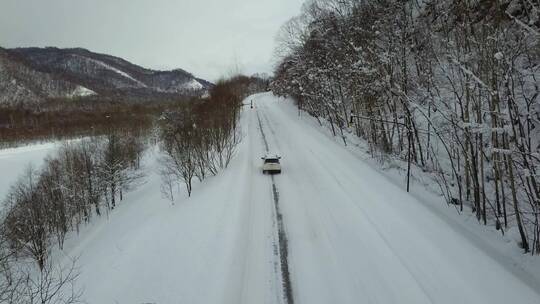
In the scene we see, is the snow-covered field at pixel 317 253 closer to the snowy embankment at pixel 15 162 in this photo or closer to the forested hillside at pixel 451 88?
the forested hillside at pixel 451 88

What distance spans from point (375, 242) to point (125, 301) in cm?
580

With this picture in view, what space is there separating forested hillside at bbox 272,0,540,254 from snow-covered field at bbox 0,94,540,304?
1.28 meters

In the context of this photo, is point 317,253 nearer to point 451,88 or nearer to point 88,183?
point 451,88

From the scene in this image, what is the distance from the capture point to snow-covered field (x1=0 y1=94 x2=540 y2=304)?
6.32 m

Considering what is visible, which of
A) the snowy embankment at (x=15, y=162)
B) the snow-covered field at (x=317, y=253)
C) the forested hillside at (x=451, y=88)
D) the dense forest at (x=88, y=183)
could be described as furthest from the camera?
the snowy embankment at (x=15, y=162)

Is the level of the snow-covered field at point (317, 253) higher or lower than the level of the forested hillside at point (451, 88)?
lower

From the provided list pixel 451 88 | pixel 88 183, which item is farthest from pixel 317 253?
pixel 88 183

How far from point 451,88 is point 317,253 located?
7.65m

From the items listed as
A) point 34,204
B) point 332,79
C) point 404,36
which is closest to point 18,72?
point 34,204

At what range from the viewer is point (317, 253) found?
7.91 metres

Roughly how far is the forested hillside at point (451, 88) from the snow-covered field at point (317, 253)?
1278 millimetres

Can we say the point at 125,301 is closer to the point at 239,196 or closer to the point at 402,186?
the point at 239,196

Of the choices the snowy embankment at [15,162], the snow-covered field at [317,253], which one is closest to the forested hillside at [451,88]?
the snow-covered field at [317,253]

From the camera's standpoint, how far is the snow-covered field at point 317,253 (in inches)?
249
